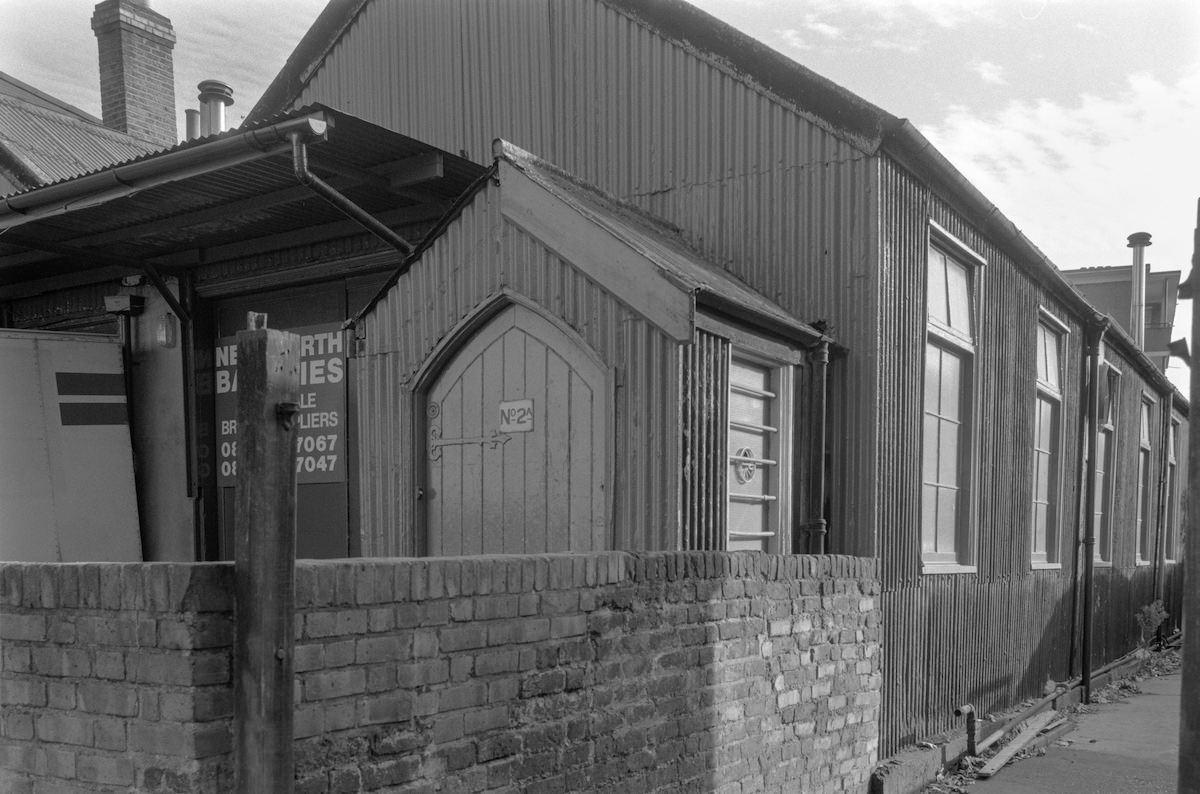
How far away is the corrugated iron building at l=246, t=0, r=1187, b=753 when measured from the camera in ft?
26.2

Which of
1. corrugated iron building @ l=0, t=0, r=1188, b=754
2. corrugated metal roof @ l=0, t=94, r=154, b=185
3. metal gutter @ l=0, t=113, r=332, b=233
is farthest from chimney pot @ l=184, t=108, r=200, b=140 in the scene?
metal gutter @ l=0, t=113, r=332, b=233

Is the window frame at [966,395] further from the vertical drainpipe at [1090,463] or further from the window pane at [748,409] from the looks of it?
the vertical drainpipe at [1090,463]

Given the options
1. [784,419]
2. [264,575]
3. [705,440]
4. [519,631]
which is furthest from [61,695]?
[784,419]

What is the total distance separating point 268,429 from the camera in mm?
3098

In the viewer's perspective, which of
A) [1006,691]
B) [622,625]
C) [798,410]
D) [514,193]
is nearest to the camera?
[622,625]

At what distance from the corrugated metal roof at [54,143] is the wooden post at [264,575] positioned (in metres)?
10.9

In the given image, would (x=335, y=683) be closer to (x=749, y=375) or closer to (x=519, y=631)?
(x=519, y=631)

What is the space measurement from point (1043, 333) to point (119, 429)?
10.1 m

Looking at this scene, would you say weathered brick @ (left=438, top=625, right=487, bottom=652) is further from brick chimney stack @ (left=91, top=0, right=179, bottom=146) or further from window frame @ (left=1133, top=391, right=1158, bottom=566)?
window frame @ (left=1133, top=391, right=1158, bottom=566)

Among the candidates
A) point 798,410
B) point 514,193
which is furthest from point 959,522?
point 514,193

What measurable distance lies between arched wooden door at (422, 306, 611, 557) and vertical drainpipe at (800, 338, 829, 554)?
5.84 feet

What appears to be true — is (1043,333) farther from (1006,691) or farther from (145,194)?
(145,194)

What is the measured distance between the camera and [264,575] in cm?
307

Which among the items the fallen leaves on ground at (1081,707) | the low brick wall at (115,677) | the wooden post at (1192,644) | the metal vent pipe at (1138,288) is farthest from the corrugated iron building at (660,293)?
the metal vent pipe at (1138,288)
